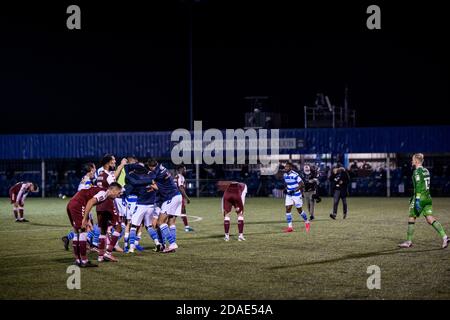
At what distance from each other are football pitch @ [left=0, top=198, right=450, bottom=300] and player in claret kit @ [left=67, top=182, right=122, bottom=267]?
505 millimetres

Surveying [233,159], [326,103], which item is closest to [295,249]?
[233,159]

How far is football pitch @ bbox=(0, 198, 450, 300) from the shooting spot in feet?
32.9

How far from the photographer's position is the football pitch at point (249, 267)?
10.0 m

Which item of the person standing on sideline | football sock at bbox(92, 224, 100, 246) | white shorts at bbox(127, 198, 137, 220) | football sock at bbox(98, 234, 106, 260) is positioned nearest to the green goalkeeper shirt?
white shorts at bbox(127, 198, 137, 220)

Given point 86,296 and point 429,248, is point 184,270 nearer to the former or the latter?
point 86,296

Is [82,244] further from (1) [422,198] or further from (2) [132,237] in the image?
(1) [422,198]

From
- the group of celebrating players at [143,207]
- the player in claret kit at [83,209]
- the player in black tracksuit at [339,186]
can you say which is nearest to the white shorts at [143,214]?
the group of celebrating players at [143,207]

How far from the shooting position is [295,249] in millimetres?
15539

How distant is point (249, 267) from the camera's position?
12617 millimetres

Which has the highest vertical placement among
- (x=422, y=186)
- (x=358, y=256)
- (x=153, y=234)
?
(x=422, y=186)

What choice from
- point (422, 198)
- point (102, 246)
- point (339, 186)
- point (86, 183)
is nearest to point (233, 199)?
point (86, 183)

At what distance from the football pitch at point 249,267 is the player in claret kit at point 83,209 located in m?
0.51

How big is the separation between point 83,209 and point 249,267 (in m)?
3.77

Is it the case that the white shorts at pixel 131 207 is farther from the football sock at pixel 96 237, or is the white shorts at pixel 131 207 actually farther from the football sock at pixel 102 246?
the football sock at pixel 102 246
